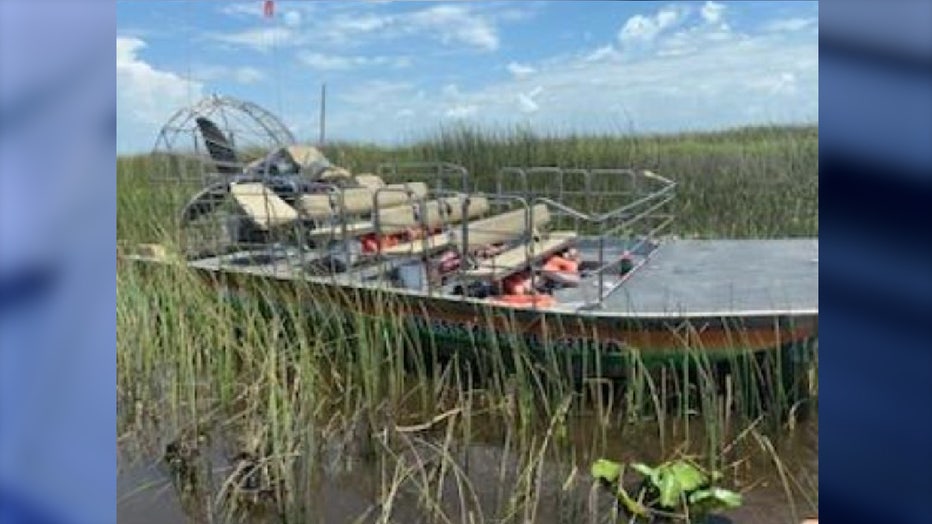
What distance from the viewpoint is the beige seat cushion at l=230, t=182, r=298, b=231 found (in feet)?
25.3

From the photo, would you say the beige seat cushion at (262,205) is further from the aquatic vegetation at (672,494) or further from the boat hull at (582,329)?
the aquatic vegetation at (672,494)

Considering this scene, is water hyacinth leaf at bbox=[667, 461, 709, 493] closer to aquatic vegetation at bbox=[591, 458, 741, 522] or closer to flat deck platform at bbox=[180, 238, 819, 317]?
aquatic vegetation at bbox=[591, 458, 741, 522]

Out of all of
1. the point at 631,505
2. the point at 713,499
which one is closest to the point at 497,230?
the point at 631,505

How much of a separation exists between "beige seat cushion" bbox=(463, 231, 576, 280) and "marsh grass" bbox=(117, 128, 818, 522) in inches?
18.6

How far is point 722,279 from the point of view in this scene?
268 inches

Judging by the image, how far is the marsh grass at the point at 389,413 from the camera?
181 inches

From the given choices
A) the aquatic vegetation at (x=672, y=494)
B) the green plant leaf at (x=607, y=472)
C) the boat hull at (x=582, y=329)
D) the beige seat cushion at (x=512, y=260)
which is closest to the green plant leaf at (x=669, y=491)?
the aquatic vegetation at (x=672, y=494)

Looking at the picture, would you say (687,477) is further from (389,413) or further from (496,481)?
(389,413)

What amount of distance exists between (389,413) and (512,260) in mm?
1709

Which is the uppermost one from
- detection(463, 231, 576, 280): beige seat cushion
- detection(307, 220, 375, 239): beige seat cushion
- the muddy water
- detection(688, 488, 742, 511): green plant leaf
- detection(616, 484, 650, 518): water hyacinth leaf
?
detection(307, 220, 375, 239): beige seat cushion

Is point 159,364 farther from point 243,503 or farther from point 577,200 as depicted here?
point 577,200

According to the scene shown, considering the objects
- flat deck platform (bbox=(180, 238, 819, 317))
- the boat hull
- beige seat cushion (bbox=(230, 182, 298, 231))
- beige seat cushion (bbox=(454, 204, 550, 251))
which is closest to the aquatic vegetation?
the boat hull
